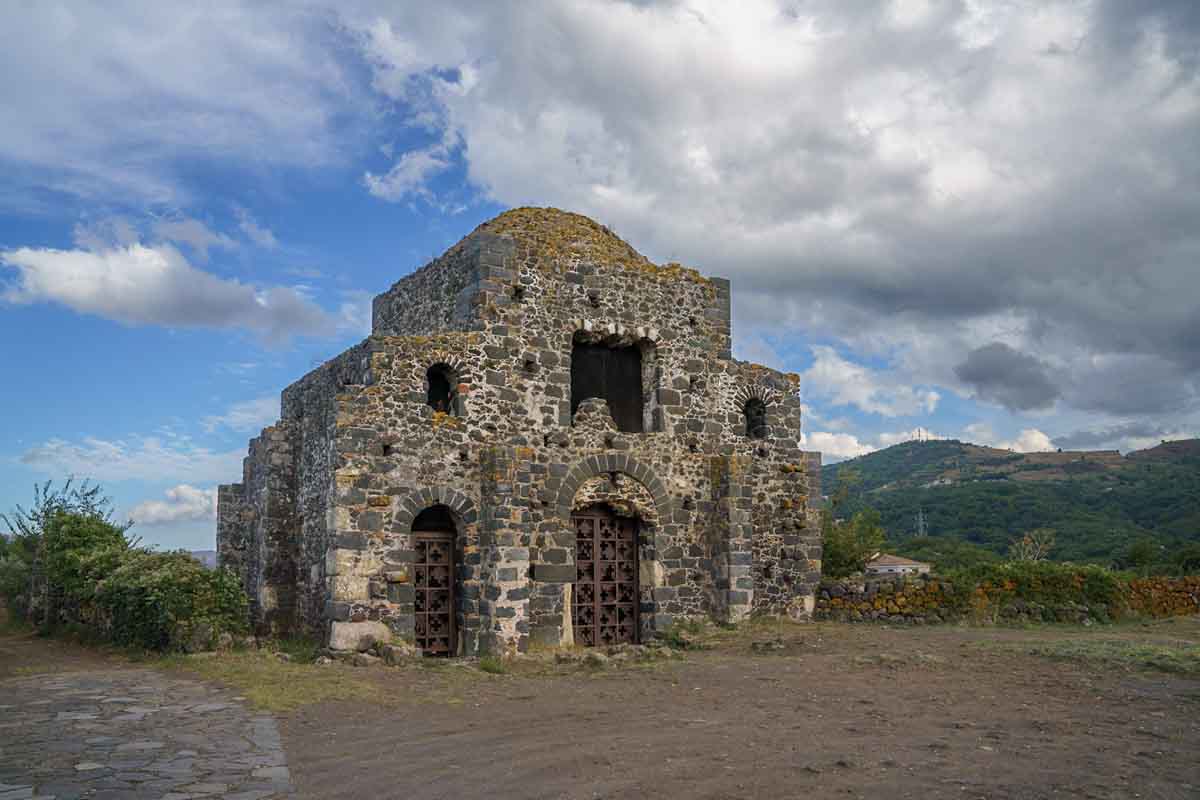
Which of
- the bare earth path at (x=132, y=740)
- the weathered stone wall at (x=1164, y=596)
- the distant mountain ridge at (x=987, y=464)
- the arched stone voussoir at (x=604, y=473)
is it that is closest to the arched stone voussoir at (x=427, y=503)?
the arched stone voussoir at (x=604, y=473)

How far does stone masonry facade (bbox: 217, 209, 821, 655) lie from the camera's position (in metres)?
16.3

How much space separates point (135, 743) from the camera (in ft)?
29.5

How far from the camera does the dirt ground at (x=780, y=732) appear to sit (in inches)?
299

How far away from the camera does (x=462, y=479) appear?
16.9 m

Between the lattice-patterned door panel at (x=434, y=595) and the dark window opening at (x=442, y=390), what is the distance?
237 cm

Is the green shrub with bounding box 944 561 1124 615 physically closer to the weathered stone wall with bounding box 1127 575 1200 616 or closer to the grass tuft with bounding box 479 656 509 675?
the weathered stone wall with bounding box 1127 575 1200 616

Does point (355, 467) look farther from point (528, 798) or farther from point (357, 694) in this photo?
point (528, 798)

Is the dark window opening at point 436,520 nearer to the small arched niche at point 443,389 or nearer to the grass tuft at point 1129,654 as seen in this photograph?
the small arched niche at point 443,389

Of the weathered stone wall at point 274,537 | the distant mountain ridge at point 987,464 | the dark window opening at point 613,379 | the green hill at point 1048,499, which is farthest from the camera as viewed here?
the distant mountain ridge at point 987,464

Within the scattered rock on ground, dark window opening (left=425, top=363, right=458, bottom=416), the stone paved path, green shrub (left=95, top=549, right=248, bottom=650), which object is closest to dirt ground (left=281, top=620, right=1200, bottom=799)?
the stone paved path

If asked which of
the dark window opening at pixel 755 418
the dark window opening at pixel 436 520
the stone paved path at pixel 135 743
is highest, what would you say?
the dark window opening at pixel 755 418

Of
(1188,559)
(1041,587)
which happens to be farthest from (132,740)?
(1188,559)

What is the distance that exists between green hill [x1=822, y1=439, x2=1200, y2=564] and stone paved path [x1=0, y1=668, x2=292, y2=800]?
2803 centimetres

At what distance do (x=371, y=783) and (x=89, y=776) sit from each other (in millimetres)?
2297
